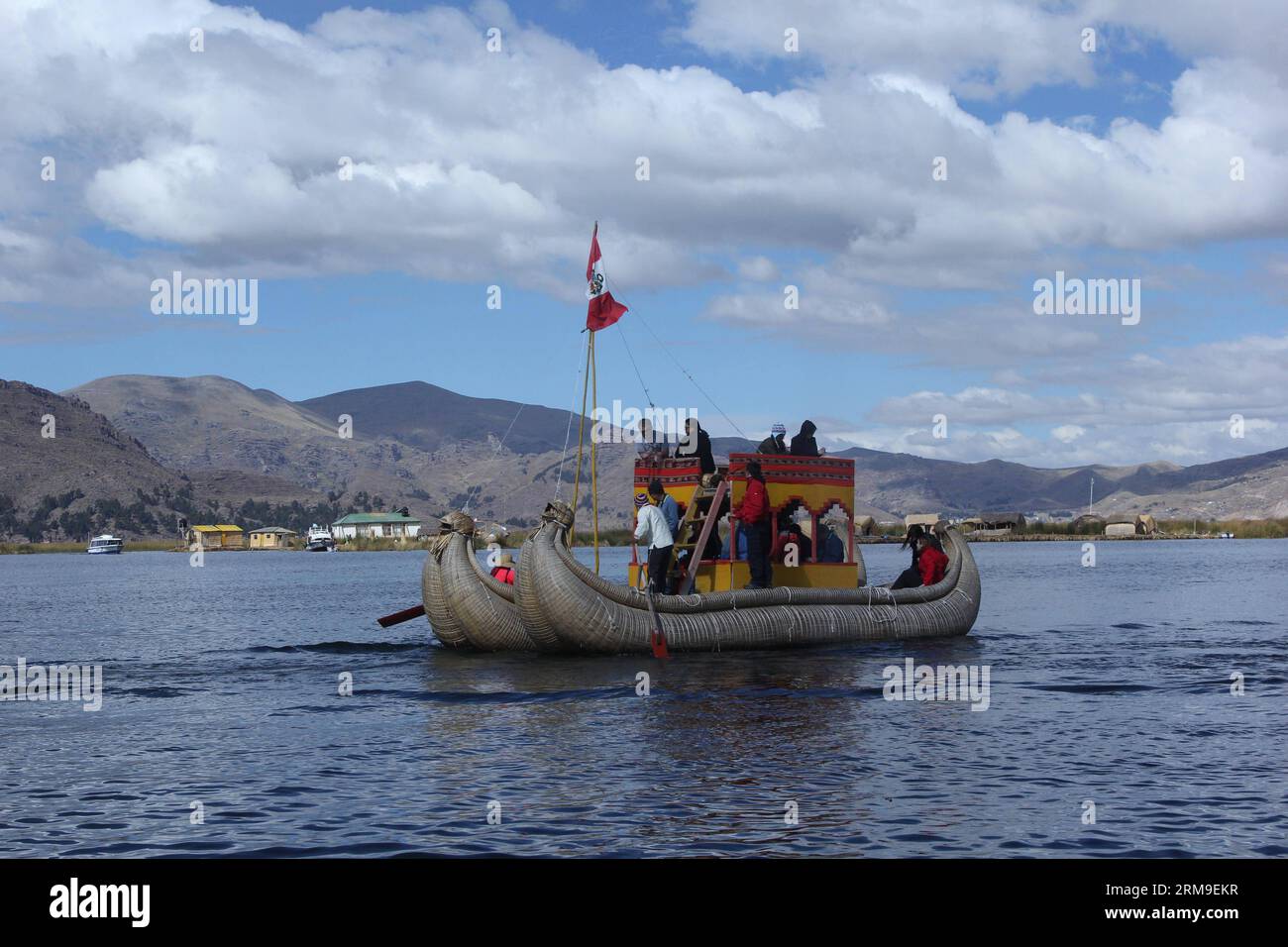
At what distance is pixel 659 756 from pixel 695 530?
33.6 ft

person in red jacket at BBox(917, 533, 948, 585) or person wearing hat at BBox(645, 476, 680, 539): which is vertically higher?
person wearing hat at BBox(645, 476, 680, 539)

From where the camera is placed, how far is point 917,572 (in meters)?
27.6

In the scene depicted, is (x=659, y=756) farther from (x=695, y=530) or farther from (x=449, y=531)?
(x=449, y=531)

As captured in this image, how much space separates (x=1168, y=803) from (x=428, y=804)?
22.9ft

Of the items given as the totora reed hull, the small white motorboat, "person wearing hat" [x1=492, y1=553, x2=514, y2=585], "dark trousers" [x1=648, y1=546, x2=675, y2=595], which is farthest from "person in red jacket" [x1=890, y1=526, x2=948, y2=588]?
the small white motorboat

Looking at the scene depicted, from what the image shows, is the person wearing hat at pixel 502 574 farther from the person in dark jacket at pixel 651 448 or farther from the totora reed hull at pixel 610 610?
the person in dark jacket at pixel 651 448

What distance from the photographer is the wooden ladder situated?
78.9 feet

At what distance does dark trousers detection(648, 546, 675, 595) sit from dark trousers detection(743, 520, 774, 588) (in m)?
1.49

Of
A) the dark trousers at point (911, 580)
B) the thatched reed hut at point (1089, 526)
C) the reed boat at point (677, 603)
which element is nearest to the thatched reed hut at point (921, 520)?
the reed boat at point (677, 603)

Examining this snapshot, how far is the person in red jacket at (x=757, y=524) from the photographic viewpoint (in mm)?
23609

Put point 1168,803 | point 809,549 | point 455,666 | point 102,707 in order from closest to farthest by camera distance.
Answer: point 1168,803 < point 102,707 < point 455,666 < point 809,549

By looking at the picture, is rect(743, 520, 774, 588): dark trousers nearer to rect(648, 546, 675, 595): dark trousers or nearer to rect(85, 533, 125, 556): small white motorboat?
rect(648, 546, 675, 595): dark trousers
